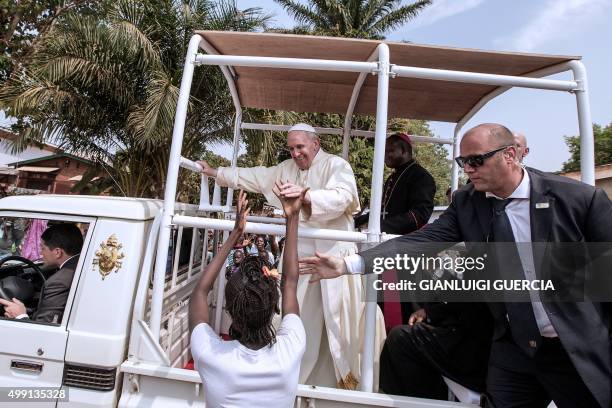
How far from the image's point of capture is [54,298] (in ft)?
7.46

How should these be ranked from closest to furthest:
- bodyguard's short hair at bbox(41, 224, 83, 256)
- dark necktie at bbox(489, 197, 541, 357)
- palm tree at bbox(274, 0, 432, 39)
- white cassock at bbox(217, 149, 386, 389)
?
dark necktie at bbox(489, 197, 541, 357)
white cassock at bbox(217, 149, 386, 389)
bodyguard's short hair at bbox(41, 224, 83, 256)
palm tree at bbox(274, 0, 432, 39)

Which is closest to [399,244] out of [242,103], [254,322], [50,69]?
[254,322]

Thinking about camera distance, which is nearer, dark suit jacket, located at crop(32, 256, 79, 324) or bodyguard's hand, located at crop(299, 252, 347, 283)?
bodyguard's hand, located at crop(299, 252, 347, 283)

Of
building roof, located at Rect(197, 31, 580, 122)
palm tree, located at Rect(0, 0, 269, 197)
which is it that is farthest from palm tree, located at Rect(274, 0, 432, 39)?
building roof, located at Rect(197, 31, 580, 122)

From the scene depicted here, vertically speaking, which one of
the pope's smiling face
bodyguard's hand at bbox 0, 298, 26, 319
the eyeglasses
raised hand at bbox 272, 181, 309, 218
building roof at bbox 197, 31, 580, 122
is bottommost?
bodyguard's hand at bbox 0, 298, 26, 319

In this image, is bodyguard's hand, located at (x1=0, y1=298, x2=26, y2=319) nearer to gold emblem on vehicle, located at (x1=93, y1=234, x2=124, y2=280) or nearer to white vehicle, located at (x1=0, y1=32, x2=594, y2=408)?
white vehicle, located at (x1=0, y1=32, x2=594, y2=408)

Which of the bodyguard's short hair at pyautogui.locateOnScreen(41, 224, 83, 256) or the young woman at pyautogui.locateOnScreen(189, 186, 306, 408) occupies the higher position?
the bodyguard's short hair at pyautogui.locateOnScreen(41, 224, 83, 256)

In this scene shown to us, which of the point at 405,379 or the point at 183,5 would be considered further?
the point at 183,5

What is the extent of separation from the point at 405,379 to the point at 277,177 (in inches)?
62.0

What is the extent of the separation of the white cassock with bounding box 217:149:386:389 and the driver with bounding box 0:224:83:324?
1.02m

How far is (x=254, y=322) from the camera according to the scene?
4.70 ft

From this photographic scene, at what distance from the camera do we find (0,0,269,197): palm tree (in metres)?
8.38

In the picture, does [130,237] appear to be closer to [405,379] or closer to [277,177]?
[277,177]

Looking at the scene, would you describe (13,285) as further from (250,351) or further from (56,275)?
(250,351)
